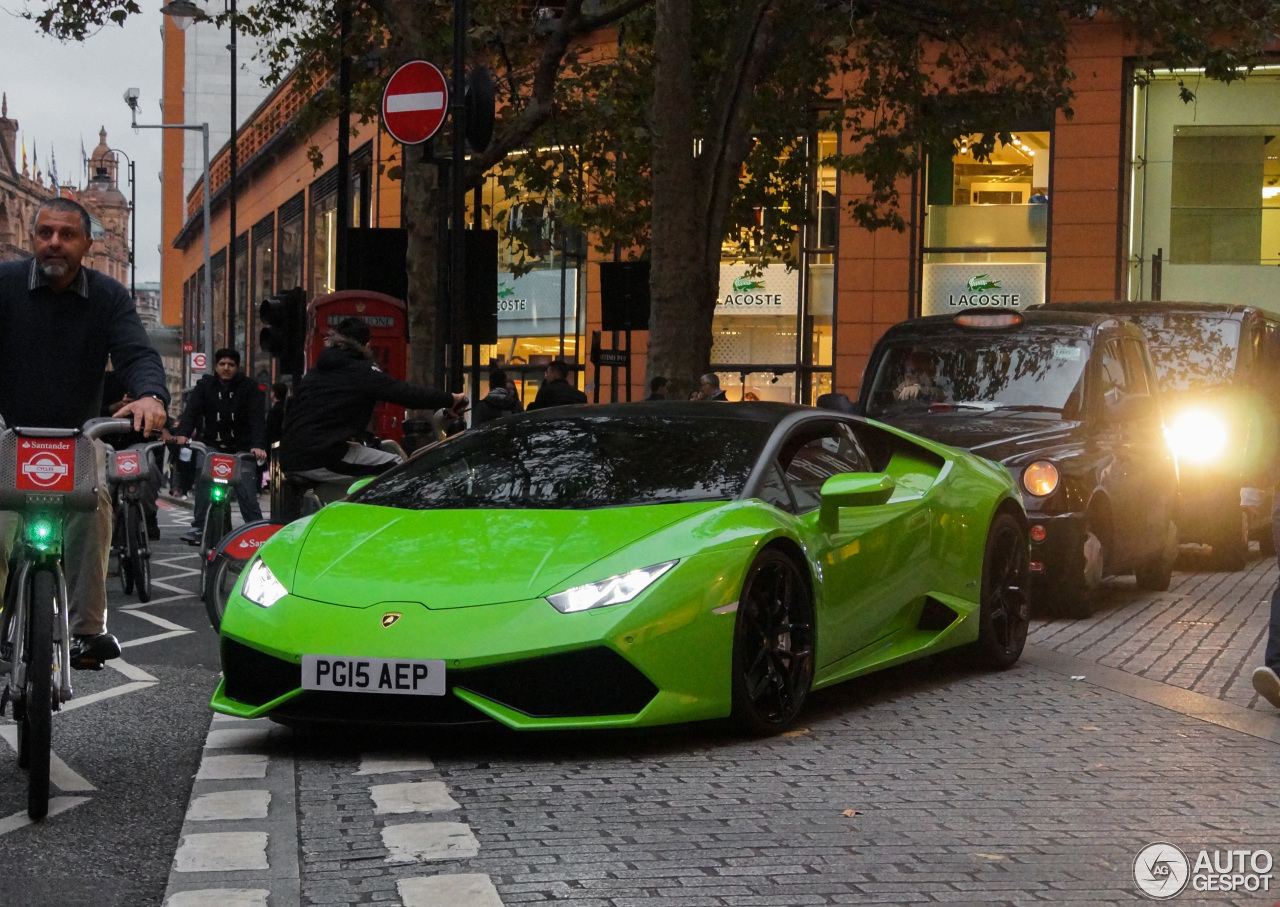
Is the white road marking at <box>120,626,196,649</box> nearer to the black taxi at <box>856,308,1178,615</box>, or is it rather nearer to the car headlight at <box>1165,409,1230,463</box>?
the black taxi at <box>856,308,1178,615</box>

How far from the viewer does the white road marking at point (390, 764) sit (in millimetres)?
6175

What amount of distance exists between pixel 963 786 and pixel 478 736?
1.82 metres

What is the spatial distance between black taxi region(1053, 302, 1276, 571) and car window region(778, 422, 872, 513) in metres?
7.57

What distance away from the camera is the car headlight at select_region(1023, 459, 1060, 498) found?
1138cm

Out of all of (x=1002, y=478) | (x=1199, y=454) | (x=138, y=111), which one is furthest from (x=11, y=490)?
(x=138, y=111)

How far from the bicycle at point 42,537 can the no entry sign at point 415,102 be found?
25.7 ft

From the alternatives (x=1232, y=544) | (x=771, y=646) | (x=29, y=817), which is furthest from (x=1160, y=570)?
(x=29, y=817)

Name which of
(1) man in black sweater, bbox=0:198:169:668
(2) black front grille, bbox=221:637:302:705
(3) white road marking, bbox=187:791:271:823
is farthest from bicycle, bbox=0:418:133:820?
(2) black front grille, bbox=221:637:302:705

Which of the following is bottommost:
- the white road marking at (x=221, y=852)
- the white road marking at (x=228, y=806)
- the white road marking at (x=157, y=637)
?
the white road marking at (x=157, y=637)

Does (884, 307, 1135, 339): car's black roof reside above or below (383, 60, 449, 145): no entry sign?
below

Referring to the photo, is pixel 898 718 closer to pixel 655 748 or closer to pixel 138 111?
pixel 655 748

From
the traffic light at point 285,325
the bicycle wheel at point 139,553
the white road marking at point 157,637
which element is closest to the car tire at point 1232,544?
the bicycle wheel at point 139,553

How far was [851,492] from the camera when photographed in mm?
7301

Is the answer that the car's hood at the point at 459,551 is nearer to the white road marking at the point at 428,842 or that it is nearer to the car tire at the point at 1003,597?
the white road marking at the point at 428,842
